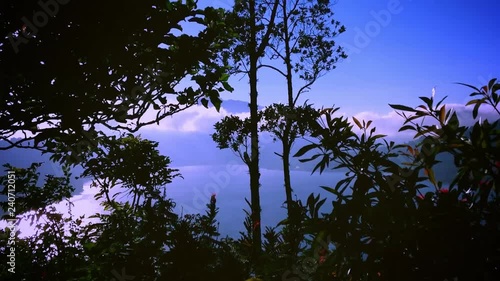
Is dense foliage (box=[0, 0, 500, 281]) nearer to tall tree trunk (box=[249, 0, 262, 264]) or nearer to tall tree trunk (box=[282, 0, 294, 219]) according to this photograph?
tall tree trunk (box=[249, 0, 262, 264])

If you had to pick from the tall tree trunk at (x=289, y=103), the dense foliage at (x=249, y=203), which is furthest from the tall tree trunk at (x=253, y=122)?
the dense foliage at (x=249, y=203)

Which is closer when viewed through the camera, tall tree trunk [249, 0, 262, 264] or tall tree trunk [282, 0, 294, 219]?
tall tree trunk [249, 0, 262, 264]

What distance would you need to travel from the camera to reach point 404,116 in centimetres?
194

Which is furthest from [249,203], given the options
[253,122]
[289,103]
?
[289,103]

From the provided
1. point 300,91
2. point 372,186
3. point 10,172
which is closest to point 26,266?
point 10,172

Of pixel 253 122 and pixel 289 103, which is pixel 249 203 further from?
pixel 289 103

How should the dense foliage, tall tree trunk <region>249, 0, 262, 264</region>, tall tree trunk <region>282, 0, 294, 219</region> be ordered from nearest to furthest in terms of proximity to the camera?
1. the dense foliage
2. tall tree trunk <region>249, 0, 262, 264</region>
3. tall tree trunk <region>282, 0, 294, 219</region>

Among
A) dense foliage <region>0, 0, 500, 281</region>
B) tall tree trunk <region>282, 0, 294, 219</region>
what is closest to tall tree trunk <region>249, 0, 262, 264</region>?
tall tree trunk <region>282, 0, 294, 219</region>

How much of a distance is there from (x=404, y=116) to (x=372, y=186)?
1.85 feet

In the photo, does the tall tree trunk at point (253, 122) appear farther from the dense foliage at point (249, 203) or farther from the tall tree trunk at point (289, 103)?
the dense foliage at point (249, 203)

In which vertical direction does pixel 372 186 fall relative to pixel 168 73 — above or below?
below

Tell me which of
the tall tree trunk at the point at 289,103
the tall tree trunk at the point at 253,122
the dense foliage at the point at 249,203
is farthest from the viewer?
the tall tree trunk at the point at 289,103

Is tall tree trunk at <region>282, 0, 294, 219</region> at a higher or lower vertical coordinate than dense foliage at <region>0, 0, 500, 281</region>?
higher

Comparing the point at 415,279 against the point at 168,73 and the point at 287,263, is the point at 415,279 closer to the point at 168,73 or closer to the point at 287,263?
the point at 287,263
